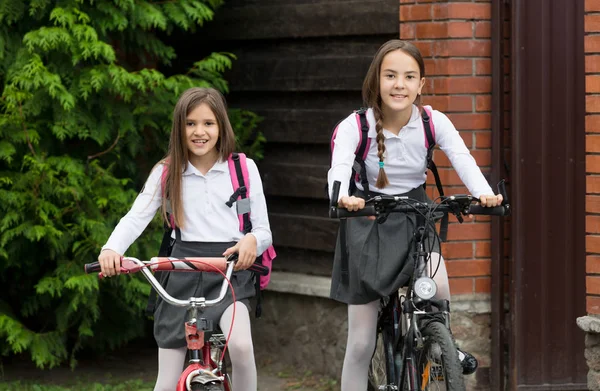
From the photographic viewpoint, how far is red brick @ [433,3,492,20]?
6480mm

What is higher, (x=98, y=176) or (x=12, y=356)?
(x=98, y=176)

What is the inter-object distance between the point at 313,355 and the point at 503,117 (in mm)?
2240

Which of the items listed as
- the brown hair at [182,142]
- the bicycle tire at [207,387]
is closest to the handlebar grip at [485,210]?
the brown hair at [182,142]

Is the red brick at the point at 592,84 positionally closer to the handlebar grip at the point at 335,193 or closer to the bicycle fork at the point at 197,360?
the handlebar grip at the point at 335,193

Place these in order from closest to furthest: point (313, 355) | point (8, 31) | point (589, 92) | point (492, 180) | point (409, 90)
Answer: point (409, 90) < point (589, 92) < point (492, 180) < point (8, 31) < point (313, 355)

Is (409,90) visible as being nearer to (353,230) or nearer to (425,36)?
(353,230)

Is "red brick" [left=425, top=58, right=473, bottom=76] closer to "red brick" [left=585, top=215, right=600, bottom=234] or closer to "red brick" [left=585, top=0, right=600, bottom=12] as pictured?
"red brick" [left=585, top=0, right=600, bottom=12]

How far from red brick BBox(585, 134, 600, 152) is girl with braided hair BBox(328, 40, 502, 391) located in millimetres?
1293

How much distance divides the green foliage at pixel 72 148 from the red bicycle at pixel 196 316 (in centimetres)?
258

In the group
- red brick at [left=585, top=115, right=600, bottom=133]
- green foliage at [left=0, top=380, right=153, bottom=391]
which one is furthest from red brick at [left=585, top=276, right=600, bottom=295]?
green foliage at [left=0, top=380, right=153, bottom=391]

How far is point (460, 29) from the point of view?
21.3 ft

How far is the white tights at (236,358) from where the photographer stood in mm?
4711

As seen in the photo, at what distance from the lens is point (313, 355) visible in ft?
25.6

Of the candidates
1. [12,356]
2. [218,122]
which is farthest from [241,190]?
[12,356]
